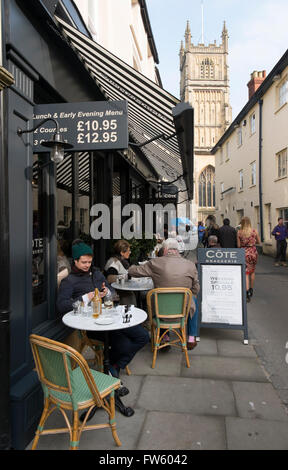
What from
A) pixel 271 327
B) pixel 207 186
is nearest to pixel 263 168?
pixel 271 327

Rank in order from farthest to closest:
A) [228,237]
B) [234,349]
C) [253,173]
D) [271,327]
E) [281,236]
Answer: [253,173] → [281,236] → [228,237] → [271,327] → [234,349]

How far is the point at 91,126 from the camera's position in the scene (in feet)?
10.1

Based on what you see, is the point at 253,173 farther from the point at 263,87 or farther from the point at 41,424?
the point at 41,424

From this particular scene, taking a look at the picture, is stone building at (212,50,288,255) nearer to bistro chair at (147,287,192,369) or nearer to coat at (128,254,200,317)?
coat at (128,254,200,317)

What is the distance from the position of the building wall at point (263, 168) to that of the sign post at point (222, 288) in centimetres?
1083

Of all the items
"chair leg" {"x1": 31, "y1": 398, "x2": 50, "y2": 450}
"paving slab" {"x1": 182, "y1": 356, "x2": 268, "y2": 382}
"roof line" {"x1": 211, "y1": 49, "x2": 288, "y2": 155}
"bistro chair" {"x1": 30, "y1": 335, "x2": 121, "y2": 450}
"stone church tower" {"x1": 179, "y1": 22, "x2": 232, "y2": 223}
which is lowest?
"paving slab" {"x1": 182, "y1": 356, "x2": 268, "y2": 382}

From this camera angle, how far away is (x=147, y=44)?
557 inches

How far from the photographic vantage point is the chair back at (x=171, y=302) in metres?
3.86

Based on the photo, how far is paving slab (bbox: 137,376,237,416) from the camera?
116 inches

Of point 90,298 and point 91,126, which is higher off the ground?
point 91,126

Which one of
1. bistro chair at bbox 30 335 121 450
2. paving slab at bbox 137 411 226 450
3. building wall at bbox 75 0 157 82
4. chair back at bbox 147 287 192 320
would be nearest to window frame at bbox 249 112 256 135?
building wall at bbox 75 0 157 82

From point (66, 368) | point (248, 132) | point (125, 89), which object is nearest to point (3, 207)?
point (66, 368)

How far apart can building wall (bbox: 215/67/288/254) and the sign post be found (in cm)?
1083

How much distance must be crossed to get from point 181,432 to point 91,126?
2.74m
